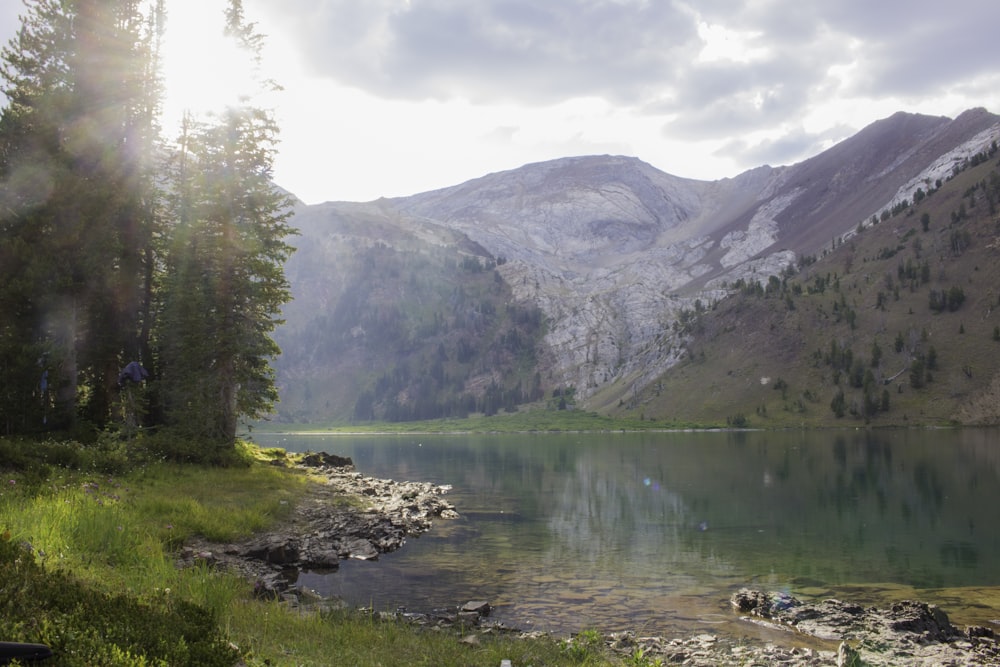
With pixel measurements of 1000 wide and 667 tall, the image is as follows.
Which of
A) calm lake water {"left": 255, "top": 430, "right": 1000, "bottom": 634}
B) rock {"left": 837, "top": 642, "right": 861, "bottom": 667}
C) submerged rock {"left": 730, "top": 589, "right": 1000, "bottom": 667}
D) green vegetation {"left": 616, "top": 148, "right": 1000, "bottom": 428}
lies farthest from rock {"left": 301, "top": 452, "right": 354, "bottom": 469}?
green vegetation {"left": 616, "top": 148, "right": 1000, "bottom": 428}

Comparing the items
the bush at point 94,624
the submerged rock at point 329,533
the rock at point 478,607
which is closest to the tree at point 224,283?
the submerged rock at point 329,533

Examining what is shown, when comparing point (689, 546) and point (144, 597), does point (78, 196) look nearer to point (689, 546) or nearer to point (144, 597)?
point (144, 597)

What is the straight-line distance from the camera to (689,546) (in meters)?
31.3

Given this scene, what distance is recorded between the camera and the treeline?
114 ft

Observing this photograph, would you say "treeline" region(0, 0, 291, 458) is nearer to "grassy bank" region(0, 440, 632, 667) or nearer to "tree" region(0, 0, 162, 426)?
"tree" region(0, 0, 162, 426)

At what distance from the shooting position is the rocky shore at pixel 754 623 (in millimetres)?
16094

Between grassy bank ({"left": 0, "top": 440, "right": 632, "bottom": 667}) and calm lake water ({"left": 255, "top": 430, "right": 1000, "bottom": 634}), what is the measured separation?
16.7 feet

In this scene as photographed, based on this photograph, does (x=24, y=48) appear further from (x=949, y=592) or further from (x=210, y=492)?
(x=949, y=592)

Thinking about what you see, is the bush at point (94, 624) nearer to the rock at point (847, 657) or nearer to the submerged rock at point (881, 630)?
the rock at point (847, 657)

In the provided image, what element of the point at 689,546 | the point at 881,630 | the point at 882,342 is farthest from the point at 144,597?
the point at 882,342

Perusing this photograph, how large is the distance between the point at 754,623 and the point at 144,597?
1680 cm

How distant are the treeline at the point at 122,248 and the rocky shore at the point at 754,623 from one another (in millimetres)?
14745

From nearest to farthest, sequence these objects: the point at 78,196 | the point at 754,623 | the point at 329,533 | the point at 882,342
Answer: the point at 754,623 → the point at 329,533 → the point at 78,196 → the point at 882,342

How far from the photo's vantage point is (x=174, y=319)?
41406mm
